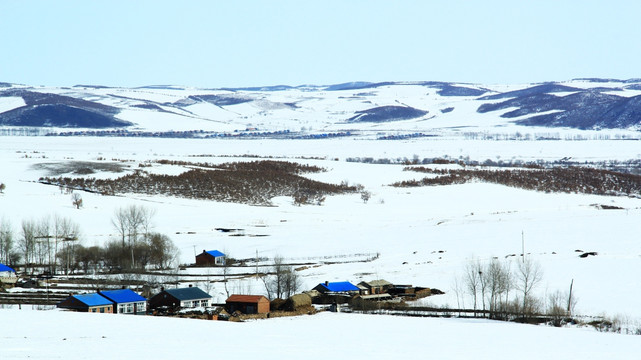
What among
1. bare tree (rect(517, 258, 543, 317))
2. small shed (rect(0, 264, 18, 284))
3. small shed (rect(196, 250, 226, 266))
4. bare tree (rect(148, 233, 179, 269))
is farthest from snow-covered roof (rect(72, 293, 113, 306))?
bare tree (rect(517, 258, 543, 317))

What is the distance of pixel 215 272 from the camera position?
44.7m

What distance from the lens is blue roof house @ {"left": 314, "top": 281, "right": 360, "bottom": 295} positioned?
121ft

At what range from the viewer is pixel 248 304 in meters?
32.7

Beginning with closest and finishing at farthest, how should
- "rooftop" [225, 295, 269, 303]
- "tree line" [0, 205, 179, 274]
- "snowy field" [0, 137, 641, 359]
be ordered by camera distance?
"snowy field" [0, 137, 641, 359]
"rooftop" [225, 295, 269, 303]
"tree line" [0, 205, 179, 274]

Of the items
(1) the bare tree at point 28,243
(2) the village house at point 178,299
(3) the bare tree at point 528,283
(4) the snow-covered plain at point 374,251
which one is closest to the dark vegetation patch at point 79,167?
(4) the snow-covered plain at point 374,251

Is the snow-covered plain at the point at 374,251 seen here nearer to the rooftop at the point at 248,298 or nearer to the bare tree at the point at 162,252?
the bare tree at the point at 162,252

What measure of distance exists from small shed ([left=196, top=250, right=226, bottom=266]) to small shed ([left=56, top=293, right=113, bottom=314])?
Answer: 612 inches

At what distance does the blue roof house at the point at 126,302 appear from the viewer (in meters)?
32.2

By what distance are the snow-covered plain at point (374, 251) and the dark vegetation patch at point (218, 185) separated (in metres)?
3.24

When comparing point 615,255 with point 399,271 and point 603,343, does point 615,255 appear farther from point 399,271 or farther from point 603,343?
point 603,343

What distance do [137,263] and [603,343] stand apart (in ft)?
103

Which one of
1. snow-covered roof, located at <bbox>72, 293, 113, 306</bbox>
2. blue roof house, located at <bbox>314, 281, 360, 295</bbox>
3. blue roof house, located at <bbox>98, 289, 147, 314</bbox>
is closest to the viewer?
snow-covered roof, located at <bbox>72, 293, 113, 306</bbox>

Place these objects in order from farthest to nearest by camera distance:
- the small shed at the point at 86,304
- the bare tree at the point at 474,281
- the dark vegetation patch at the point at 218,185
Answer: the dark vegetation patch at the point at 218,185
the bare tree at the point at 474,281
the small shed at the point at 86,304

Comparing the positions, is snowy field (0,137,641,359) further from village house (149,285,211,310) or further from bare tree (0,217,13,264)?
bare tree (0,217,13,264)
